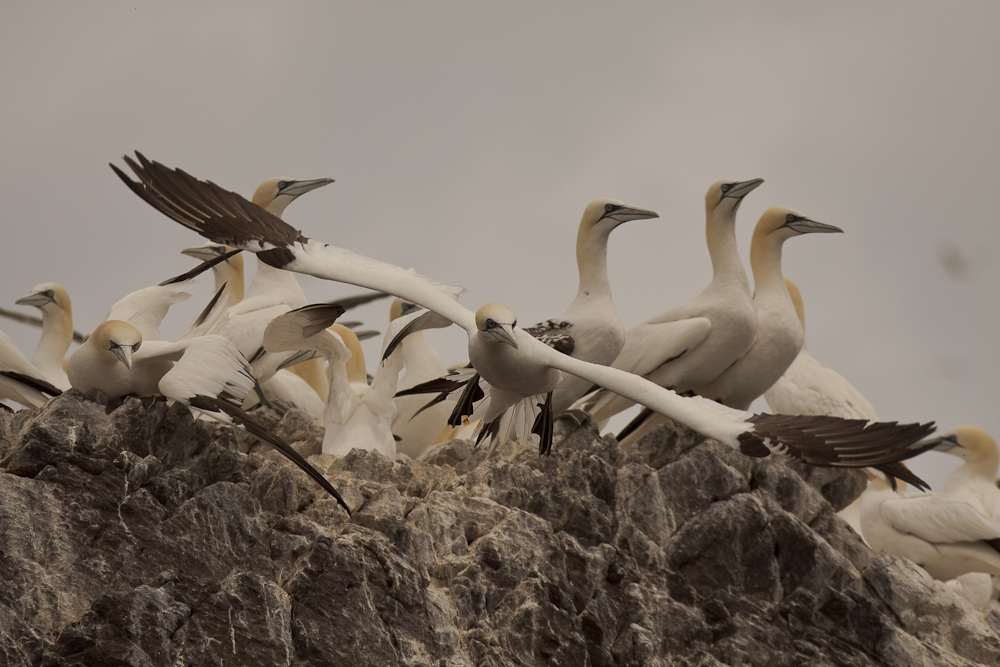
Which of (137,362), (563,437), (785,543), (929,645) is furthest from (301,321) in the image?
(929,645)

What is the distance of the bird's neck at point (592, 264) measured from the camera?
33.4 ft

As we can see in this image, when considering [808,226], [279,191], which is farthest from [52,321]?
[808,226]

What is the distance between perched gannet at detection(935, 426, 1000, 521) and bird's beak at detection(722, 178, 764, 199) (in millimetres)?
3178

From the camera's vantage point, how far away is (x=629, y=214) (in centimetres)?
1071

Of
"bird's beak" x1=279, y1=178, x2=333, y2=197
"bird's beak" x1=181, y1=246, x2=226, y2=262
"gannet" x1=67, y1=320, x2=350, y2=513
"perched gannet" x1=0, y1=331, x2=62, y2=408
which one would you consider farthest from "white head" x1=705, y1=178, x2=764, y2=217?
"perched gannet" x1=0, y1=331, x2=62, y2=408

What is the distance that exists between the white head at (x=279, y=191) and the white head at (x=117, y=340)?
18.1ft

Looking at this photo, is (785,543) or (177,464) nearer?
(177,464)

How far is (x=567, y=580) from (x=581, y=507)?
24.7 inches

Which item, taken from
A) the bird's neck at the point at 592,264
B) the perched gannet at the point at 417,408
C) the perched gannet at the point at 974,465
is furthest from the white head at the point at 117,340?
the perched gannet at the point at 974,465

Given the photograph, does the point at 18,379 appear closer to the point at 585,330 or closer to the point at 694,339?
the point at 585,330

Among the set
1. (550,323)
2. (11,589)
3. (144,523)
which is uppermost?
(550,323)

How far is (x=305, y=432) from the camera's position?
10109mm

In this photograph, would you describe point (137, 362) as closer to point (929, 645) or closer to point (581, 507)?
point (581, 507)

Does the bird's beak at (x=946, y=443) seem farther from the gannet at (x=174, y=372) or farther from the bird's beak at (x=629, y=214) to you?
the gannet at (x=174, y=372)
